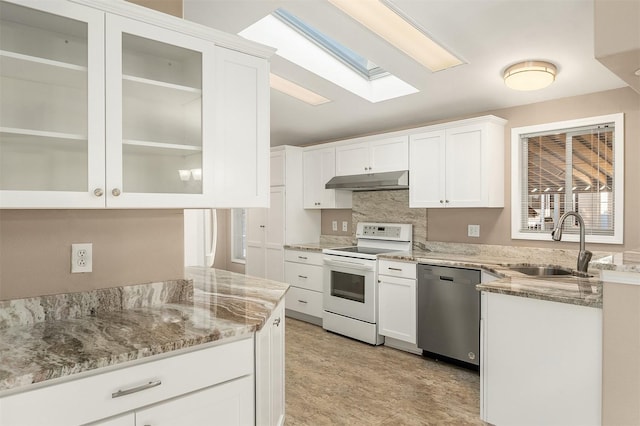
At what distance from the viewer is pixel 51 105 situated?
150 centimetres

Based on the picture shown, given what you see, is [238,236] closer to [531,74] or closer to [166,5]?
[166,5]

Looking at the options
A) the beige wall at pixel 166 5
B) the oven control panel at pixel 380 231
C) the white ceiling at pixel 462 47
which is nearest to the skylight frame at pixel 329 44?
the white ceiling at pixel 462 47

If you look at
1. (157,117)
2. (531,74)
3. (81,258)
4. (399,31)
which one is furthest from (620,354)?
(81,258)

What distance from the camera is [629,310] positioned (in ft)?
6.18

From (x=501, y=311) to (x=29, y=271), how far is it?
2416mm

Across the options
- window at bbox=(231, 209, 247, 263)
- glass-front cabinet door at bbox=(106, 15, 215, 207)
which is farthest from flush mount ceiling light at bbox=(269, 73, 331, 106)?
window at bbox=(231, 209, 247, 263)

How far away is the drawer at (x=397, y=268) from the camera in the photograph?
3.69m

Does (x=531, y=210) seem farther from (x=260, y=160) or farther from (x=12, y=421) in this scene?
(x=12, y=421)

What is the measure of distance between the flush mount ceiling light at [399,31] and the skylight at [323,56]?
51cm

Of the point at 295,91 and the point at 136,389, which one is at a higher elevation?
the point at 295,91

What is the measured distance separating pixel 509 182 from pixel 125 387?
352 centimetres

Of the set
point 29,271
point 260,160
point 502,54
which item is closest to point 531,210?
point 502,54

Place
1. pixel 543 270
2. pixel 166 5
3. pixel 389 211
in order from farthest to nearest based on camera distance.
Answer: pixel 389 211 → pixel 543 270 → pixel 166 5

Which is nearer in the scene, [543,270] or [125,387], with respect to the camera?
[125,387]
